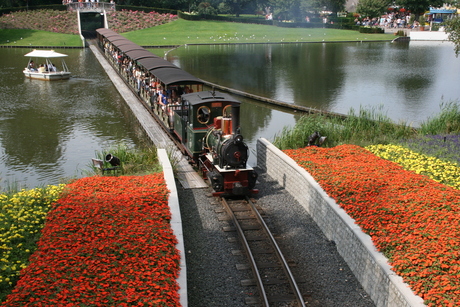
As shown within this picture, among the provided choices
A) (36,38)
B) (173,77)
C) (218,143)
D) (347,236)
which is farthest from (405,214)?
(36,38)

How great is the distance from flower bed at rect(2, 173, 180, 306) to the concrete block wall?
3.75 meters

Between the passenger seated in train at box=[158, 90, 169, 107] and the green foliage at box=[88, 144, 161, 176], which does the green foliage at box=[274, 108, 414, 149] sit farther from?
the passenger seated in train at box=[158, 90, 169, 107]

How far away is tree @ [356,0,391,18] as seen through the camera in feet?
269

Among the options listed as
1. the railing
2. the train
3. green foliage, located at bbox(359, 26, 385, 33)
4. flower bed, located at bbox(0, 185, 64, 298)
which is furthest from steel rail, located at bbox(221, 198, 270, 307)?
green foliage, located at bbox(359, 26, 385, 33)

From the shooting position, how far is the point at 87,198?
1124cm

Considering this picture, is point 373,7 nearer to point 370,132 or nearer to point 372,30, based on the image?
point 372,30

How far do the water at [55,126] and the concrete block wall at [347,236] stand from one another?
732cm

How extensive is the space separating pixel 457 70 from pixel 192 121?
35.6m

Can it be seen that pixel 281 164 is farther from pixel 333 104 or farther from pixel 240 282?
Answer: pixel 333 104

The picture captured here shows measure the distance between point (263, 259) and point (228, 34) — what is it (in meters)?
67.0

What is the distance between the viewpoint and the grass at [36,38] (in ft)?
200

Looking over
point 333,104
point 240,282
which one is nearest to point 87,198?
point 240,282

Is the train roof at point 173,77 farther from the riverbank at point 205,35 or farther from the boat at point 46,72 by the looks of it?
the riverbank at point 205,35

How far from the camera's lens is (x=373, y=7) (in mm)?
82500
